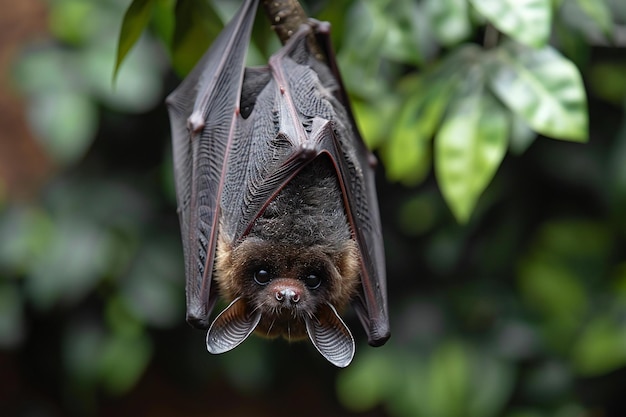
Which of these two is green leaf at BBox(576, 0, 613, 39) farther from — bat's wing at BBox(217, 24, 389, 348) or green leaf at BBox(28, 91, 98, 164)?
green leaf at BBox(28, 91, 98, 164)

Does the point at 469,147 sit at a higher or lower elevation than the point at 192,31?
lower

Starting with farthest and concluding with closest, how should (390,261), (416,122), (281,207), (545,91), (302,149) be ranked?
(390,261)
(416,122)
(545,91)
(281,207)
(302,149)

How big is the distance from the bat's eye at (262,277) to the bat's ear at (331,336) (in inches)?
7.0

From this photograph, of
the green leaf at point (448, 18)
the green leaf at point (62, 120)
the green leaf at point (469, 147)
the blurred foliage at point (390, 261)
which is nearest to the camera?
the green leaf at point (469, 147)

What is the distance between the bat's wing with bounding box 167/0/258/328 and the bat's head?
78 mm

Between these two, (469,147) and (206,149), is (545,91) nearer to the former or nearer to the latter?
(469,147)

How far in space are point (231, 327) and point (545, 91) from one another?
1.19 meters

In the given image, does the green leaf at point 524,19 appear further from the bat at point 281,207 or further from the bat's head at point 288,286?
the bat's head at point 288,286

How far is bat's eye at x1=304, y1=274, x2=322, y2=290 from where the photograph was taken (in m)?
2.37

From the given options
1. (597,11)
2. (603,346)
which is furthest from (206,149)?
(603,346)

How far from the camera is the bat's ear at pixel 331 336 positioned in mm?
2164

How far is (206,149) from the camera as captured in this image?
257 centimetres

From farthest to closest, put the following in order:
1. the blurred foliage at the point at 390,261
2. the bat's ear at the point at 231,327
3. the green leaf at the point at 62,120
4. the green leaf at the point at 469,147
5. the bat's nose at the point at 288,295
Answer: the blurred foliage at the point at 390,261 → the green leaf at the point at 62,120 → the green leaf at the point at 469,147 → the bat's nose at the point at 288,295 → the bat's ear at the point at 231,327

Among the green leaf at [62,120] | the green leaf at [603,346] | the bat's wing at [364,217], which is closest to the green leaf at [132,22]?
the bat's wing at [364,217]
